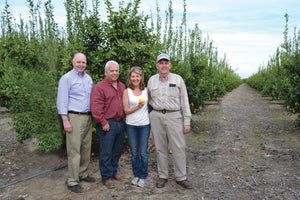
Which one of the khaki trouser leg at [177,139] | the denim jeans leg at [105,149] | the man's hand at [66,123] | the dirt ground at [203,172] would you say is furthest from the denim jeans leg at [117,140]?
the khaki trouser leg at [177,139]

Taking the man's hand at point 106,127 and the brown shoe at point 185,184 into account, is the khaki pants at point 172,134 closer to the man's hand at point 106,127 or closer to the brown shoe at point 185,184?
the brown shoe at point 185,184

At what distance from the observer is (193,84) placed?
30.3 ft

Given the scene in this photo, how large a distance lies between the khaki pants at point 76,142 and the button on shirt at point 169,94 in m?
1.21

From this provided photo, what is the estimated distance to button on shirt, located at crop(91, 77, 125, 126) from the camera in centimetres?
409

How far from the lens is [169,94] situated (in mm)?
4324

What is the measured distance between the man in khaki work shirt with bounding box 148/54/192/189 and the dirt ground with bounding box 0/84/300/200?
0.54 metres

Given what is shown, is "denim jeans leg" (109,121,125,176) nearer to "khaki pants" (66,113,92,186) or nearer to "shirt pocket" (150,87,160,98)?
"khaki pants" (66,113,92,186)

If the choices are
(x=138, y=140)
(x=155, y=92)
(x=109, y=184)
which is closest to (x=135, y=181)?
(x=109, y=184)

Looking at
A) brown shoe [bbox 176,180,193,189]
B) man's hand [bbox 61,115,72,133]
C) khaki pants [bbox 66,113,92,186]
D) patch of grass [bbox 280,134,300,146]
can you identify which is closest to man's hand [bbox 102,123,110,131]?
khaki pants [bbox 66,113,92,186]

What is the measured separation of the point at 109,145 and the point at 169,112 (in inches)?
46.2

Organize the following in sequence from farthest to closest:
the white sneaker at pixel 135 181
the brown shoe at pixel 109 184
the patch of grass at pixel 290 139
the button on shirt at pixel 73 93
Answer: the patch of grass at pixel 290 139 < the white sneaker at pixel 135 181 < the brown shoe at pixel 109 184 < the button on shirt at pixel 73 93

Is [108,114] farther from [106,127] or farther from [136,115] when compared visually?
[136,115]

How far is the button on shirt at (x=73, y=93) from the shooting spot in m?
4.02

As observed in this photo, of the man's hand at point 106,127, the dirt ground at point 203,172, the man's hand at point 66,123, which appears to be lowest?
the dirt ground at point 203,172
